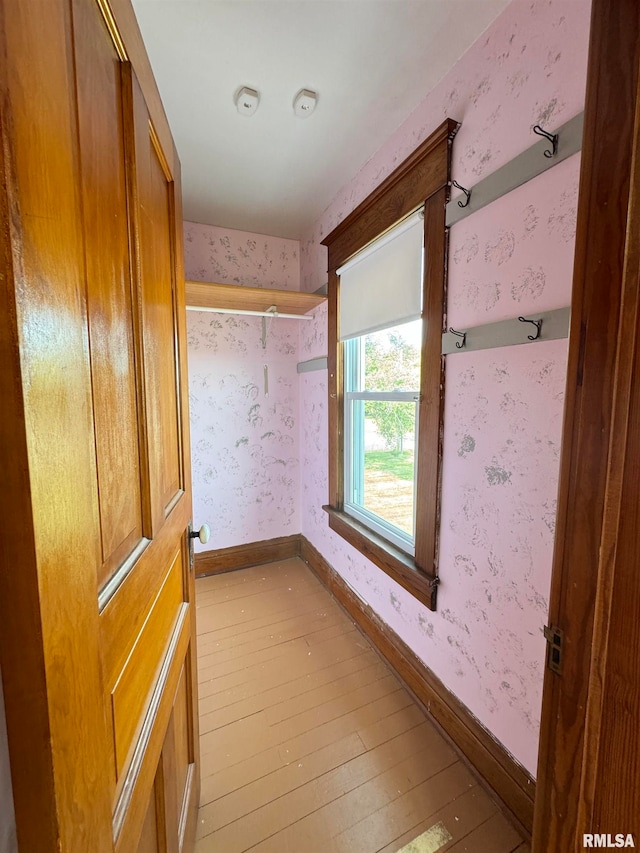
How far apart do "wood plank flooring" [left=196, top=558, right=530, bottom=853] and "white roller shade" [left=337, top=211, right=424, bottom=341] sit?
5.70ft

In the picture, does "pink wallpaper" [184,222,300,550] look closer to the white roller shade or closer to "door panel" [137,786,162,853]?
the white roller shade

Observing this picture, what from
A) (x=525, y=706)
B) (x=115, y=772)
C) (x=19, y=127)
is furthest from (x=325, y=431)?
(x=19, y=127)

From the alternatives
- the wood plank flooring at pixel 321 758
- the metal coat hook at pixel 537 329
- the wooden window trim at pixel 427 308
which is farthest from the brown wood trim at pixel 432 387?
the wood plank flooring at pixel 321 758

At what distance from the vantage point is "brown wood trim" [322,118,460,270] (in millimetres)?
1279

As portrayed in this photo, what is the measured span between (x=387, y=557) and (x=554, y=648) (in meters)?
1.09

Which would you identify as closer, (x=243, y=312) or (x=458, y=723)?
(x=458, y=723)

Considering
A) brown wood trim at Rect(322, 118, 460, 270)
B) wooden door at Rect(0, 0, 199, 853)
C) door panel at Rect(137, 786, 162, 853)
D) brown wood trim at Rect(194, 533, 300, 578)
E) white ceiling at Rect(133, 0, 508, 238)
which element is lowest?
brown wood trim at Rect(194, 533, 300, 578)

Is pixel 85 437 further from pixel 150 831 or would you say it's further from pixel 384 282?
pixel 384 282

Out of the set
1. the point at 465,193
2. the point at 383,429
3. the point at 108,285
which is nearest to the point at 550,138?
the point at 465,193

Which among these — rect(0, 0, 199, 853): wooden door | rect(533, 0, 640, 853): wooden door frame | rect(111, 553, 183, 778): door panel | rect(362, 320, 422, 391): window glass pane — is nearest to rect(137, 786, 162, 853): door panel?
rect(0, 0, 199, 853): wooden door

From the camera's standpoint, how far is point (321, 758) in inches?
51.9

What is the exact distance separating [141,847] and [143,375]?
2.82 feet

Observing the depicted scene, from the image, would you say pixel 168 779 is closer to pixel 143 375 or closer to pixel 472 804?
pixel 143 375

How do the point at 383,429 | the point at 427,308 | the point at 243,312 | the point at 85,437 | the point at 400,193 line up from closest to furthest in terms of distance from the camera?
the point at 85,437, the point at 427,308, the point at 400,193, the point at 383,429, the point at 243,312
